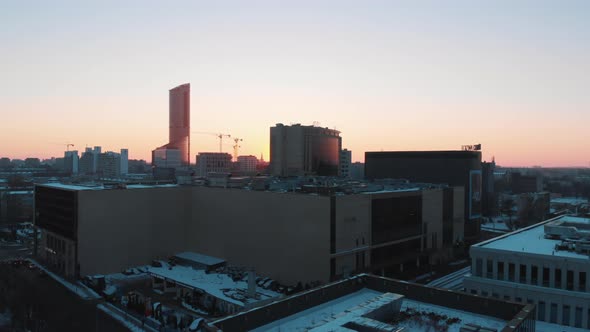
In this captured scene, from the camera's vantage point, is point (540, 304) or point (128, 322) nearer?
point (540, 304)

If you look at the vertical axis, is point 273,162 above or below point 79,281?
above

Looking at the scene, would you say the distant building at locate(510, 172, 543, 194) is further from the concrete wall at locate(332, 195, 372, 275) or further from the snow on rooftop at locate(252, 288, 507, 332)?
the snow on rooftop at locate(252, 288, 507, 332)

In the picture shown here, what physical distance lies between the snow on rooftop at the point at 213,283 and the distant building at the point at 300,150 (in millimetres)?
37443

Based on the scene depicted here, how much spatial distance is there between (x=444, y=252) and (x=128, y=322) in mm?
34838

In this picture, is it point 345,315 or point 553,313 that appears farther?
point 553,313

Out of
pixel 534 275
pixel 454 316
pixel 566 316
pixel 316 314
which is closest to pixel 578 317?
pixel 566 316

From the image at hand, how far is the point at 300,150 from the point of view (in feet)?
259

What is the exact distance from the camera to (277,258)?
3875cm

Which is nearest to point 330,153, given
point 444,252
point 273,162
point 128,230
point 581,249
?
point 273,162

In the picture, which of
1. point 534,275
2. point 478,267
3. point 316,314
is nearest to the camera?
point 316,314

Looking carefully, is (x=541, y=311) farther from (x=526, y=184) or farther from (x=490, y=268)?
(x=526, y=184)

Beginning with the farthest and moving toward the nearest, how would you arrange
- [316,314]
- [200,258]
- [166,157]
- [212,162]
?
[166,157]
[212,162]
[200,258]
[316,314]

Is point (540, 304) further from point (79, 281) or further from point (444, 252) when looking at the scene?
point (79, 281)

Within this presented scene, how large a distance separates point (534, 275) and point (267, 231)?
71.2ft
